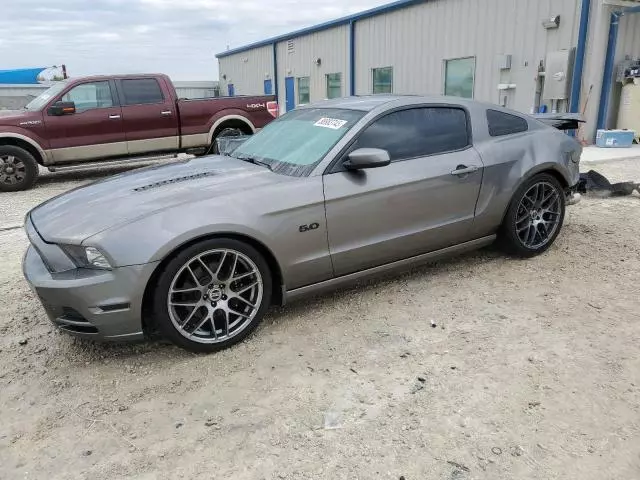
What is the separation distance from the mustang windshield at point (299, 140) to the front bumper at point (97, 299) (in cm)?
126

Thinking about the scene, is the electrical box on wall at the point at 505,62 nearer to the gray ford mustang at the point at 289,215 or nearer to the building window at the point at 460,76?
the building window at the point at 460,76

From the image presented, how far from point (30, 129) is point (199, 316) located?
6921 millimetres

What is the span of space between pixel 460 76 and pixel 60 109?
32.9 feet

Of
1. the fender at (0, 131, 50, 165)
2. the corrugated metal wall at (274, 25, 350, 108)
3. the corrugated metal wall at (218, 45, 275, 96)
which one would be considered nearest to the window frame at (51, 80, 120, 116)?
the fender at (0, 131, 50, 165)

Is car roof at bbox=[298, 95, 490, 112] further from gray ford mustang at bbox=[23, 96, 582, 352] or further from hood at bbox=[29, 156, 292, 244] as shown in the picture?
hood at bbox=[29, 156, 292, 244]

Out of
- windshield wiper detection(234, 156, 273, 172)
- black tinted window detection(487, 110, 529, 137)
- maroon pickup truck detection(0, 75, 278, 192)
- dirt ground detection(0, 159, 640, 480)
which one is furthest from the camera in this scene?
maroon pickup truck detection(0, 75, 278, 192)

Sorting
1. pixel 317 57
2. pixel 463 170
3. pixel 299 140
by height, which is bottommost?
pixel 463 170

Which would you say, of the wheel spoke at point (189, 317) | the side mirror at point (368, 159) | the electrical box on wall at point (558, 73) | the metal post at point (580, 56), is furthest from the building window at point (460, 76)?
the wheel spoke at point (189, 317)

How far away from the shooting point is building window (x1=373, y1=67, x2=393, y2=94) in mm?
16719

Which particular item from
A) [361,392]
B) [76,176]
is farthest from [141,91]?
[361,392]

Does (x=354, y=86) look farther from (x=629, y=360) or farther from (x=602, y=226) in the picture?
(x=629, y=360)

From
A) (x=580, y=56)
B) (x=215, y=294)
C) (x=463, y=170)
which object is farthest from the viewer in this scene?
(x=580, y=56)

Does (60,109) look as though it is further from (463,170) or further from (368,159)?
(463,170)

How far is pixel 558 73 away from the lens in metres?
11.1
